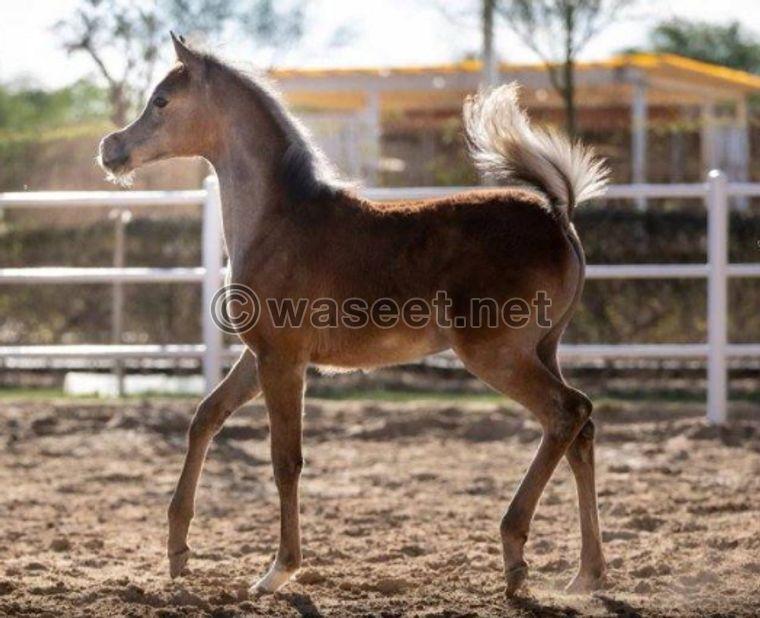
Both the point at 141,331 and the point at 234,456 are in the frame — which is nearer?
the point at 234,456

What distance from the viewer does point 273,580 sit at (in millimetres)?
5094

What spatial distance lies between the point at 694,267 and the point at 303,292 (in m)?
5.35

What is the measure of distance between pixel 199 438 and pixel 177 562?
497 millimetres

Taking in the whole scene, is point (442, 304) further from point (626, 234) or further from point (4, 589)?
point (626, 234)

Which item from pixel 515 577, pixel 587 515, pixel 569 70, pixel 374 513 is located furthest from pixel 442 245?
pixel 569 70

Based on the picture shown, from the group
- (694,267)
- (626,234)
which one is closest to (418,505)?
(694,267)

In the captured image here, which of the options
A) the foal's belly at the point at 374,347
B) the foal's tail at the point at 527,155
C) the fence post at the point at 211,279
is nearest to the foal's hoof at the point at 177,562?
the foal's belly at the point at 374,347

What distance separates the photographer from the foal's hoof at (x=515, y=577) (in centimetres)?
491

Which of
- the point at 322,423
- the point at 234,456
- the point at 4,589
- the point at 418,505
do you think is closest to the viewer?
the point at 4,589

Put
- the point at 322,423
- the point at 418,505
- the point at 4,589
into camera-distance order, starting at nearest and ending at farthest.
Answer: the point at 4,589, the point at 418,505, the point at 322,423

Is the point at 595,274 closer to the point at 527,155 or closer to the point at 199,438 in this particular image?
the point at 527,155

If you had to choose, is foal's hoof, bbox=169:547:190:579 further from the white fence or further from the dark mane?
the white fence

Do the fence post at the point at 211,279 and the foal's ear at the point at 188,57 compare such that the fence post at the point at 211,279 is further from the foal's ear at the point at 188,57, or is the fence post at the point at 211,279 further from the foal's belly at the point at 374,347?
the foal's belly at the point at 374,347

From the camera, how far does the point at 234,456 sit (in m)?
8.63
